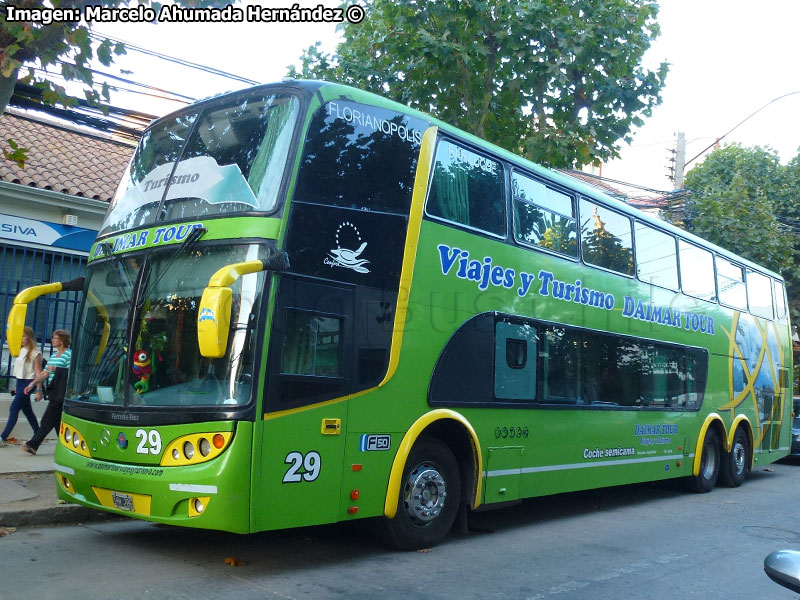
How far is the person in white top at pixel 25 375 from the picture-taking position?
1023 centimetres

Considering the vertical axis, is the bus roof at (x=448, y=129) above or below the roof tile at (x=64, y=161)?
below

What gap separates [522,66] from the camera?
39.7 ft

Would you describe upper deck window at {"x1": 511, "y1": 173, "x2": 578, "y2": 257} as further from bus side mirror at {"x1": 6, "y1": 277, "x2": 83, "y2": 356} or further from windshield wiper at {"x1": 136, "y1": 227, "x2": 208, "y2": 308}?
bus side mirror at {"x1": 6, "y1": 277, "x2": 83, "y2": 356}

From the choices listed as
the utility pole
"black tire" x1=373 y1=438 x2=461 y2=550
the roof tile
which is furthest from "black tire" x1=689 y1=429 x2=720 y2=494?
the utility pole

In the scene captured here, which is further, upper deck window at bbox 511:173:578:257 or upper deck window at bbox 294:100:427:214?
upper deck window at bbox 511:173:578:257

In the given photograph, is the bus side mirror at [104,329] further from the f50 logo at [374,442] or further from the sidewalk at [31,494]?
the f50 logo at [374,442]

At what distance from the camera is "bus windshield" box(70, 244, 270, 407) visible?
5.78m

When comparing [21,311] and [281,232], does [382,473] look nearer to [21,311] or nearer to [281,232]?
[281,232]

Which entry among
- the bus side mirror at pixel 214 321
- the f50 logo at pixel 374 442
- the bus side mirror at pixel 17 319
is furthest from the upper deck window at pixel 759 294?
the bus side mirror at pixel 17 319

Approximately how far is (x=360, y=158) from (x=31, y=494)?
4793 mm

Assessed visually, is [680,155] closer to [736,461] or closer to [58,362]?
[736,461]

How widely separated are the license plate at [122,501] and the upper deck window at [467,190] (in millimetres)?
3596

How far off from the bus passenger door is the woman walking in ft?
15.9

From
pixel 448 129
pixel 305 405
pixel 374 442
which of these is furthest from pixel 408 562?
pixel 448 129
